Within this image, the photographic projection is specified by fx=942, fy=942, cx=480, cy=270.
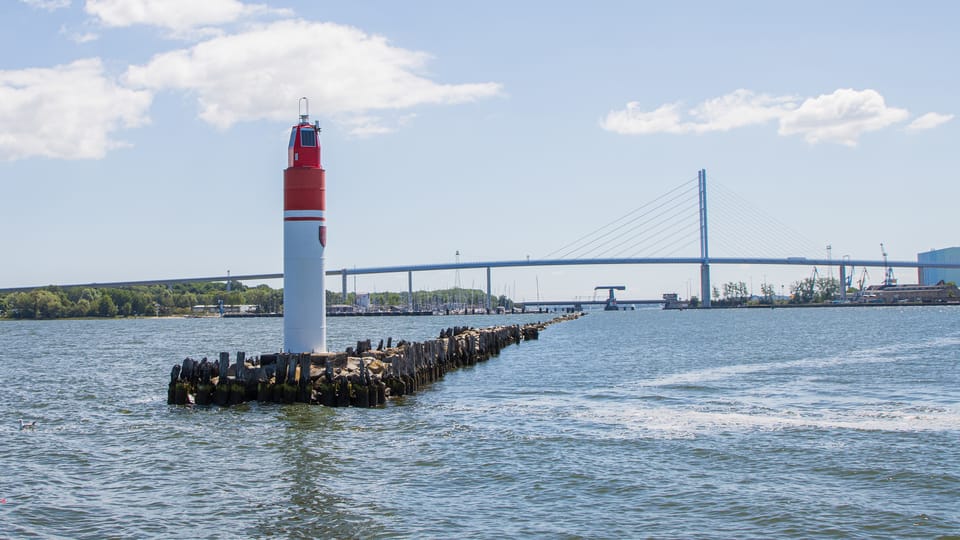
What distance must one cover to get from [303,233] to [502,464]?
28.8 feet

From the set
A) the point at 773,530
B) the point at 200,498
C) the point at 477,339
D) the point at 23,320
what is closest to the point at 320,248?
the point at 200,498

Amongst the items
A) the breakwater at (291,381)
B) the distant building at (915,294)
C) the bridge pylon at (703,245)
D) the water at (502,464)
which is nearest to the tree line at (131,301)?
the bridge pylon at (703,245)

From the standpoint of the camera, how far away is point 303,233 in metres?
19.4

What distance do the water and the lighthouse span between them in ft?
7.62

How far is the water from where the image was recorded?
9.56 m

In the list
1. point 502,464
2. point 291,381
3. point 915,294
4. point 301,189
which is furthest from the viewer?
point 915,294

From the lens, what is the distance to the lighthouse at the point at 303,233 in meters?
19.4

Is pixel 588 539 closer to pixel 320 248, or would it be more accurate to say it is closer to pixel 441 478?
pixel 441 478

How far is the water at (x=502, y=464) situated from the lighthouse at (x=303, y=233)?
2.32 meters

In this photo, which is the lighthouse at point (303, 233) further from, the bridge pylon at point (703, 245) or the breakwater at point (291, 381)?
the bridge pylon at point (703, 245)

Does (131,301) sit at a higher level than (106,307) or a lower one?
higher

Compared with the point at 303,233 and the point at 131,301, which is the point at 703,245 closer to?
the point at 131,301

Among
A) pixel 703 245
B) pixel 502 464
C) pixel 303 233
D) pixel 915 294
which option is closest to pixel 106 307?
pixel 703 245

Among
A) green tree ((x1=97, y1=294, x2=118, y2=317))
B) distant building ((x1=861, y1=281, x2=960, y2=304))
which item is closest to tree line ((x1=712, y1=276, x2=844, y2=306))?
distant building ((x1=861, y1=281, x2=960, y2=304))
